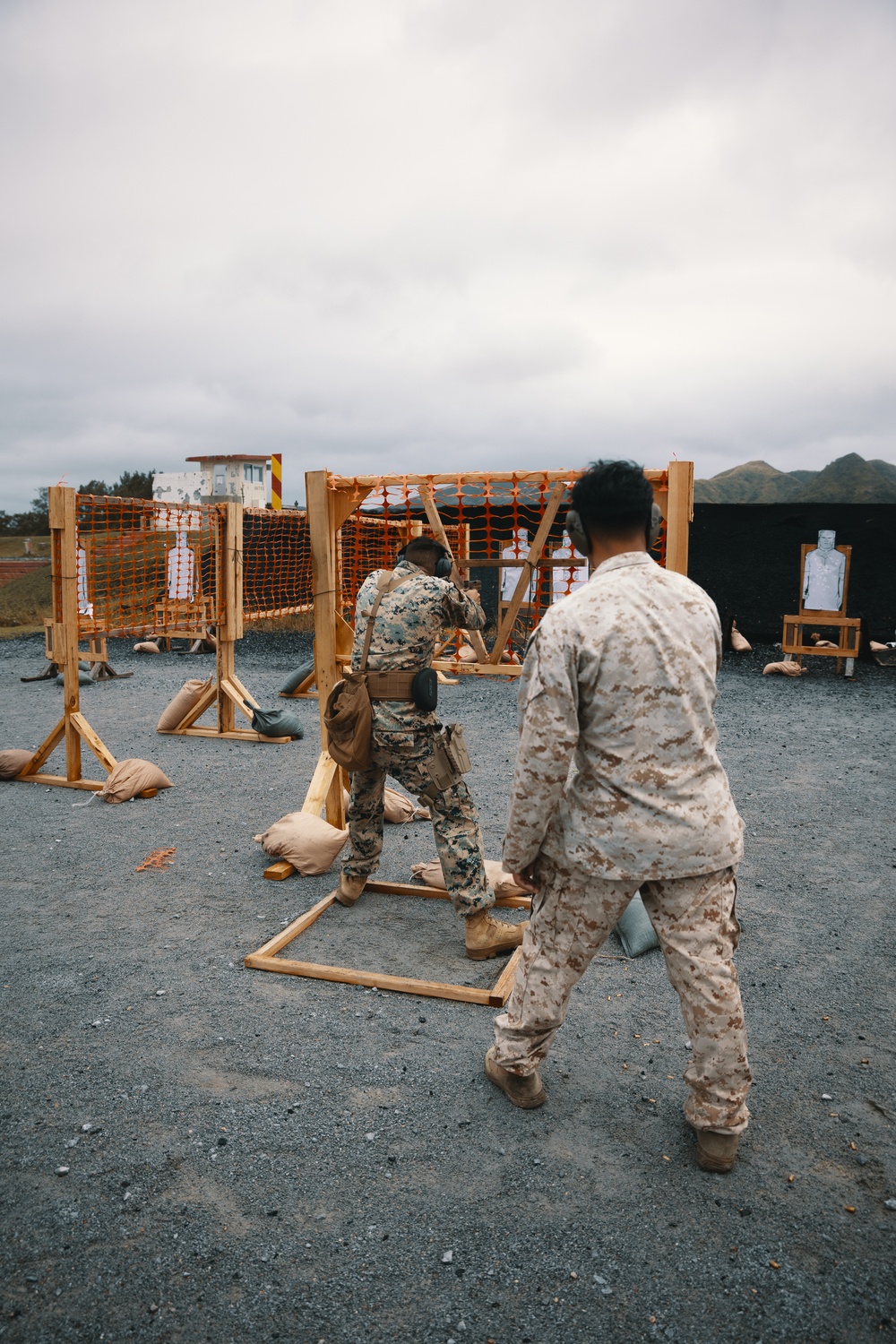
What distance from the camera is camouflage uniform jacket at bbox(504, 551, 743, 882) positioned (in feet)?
7.48

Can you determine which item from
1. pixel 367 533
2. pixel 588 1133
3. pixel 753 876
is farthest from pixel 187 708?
pixel 588 1133

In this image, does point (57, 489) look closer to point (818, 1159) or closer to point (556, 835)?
point (556, 835)

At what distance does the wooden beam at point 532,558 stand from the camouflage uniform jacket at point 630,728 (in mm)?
1955

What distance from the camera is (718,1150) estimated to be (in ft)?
8.04

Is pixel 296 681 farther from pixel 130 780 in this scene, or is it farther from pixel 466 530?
pixel 466 530

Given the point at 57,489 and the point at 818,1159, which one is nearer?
the point at 818,1159

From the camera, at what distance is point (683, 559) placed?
418 centimetres

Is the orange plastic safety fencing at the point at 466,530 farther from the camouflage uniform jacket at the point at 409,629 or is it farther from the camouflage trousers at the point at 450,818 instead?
the camouflage trousers at the point at 450,818

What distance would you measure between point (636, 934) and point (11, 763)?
556cm

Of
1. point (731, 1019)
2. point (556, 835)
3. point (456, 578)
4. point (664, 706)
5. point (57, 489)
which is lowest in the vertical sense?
point (731, 1019)

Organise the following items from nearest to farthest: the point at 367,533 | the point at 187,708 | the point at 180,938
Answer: the point at 180,938 < the point at 367,533 < the point at 187,708

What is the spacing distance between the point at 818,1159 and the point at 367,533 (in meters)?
5.82

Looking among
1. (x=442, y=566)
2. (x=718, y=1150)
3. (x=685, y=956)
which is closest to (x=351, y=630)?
(x=442, y=566)

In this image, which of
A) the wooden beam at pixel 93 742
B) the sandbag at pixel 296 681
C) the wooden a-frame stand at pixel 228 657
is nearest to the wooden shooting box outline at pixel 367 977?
the wooden beam at pixel 93 742
